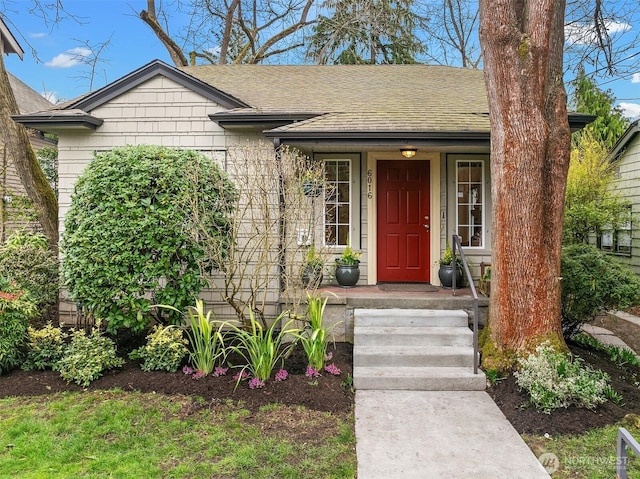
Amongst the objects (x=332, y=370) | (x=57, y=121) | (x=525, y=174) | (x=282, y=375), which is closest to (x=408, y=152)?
(x=525, y=174)

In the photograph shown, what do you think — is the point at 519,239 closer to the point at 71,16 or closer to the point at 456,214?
the point at 456,214

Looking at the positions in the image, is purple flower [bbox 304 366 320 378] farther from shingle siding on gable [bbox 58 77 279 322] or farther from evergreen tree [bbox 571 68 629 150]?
evergreen tree [bbox 571 68 629 150]

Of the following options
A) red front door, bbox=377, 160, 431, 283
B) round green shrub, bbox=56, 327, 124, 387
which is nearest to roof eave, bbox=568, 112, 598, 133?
red front door, bbox=377, 160, 431, 283

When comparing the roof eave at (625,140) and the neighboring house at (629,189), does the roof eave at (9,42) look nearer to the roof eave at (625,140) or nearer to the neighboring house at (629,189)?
the roof eave at (625,140)

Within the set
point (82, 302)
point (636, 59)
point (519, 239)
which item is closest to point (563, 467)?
point (519, 239)

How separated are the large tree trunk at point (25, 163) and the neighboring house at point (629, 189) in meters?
11.1

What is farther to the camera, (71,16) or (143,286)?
(71,16)

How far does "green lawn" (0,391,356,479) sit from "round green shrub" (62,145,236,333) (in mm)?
1054

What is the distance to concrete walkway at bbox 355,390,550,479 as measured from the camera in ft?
9.70

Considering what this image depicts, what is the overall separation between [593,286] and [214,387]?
449 centimetres

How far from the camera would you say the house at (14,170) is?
8.29 metres

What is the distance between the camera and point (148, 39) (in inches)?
577

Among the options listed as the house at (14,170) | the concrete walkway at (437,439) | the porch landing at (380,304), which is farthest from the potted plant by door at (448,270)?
the house at (14,170)

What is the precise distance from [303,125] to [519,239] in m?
3.26
